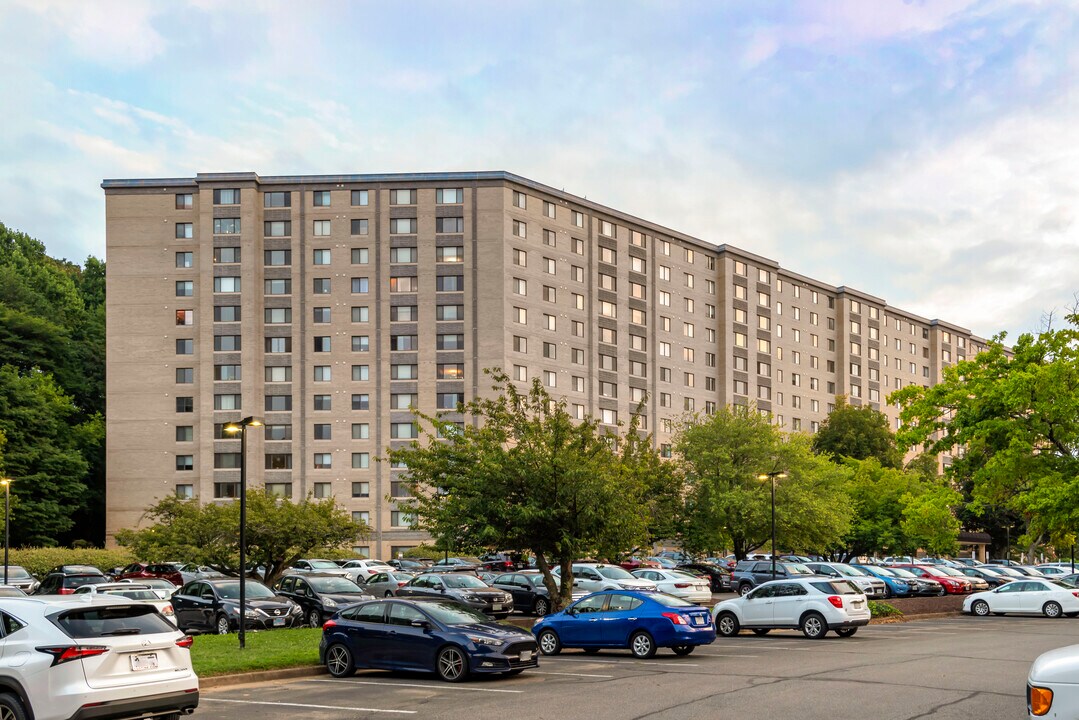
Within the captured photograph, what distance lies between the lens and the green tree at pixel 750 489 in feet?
178

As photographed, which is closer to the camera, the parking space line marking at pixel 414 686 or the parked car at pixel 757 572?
the parking space line marking at pixel 414 686

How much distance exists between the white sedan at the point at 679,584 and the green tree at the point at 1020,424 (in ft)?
31.9

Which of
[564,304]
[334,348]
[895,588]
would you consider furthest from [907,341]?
[895,588]

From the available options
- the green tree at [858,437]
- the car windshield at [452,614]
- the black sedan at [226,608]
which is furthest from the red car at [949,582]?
the green tree at [858,437]

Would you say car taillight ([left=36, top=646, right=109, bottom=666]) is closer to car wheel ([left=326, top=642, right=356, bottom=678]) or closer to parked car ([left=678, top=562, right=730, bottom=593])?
car wheel ([left=326, top=642, right=356, bottom=678])

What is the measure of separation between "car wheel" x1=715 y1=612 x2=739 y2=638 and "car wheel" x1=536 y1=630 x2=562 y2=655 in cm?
701

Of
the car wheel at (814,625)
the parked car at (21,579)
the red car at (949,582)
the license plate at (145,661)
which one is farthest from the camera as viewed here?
the red car at (949,582)

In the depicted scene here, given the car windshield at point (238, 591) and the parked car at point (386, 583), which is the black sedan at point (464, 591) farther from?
the car windshield at point (238, 591)

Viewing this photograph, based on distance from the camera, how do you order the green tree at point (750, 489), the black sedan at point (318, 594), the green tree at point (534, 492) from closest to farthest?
the green tree at point (534, 492) < the black sedan at point (318, 594) < the green tree at point (750, 489)

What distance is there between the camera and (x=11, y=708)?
10.7 metres

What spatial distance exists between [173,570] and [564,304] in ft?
159

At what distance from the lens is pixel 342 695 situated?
16906 millimetres

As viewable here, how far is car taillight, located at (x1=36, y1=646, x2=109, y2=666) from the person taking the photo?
1076 centimetres

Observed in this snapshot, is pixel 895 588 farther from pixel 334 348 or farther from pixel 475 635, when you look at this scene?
pixel 334 348
